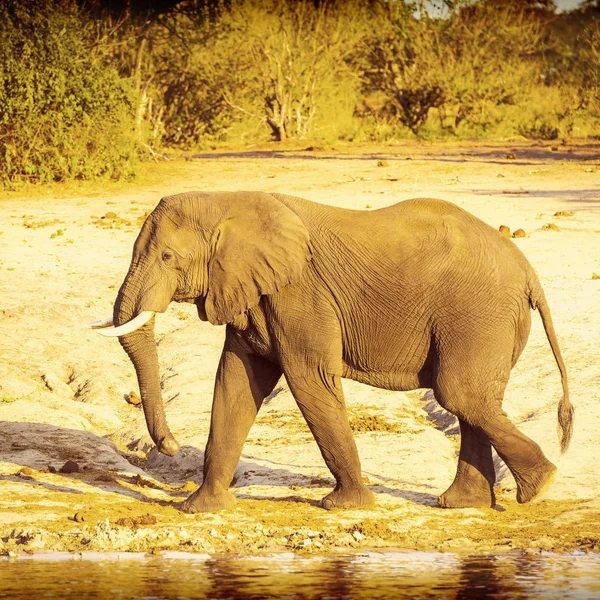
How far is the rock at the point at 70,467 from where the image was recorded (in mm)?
8555

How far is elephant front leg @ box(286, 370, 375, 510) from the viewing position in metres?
7.47

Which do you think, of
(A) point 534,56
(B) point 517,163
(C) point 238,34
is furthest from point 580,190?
(A) point 534,56

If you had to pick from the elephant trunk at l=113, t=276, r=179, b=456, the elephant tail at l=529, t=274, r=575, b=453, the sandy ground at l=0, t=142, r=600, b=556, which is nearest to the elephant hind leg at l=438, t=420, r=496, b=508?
the sandy ground at l=0, t=142, r=600, b=556

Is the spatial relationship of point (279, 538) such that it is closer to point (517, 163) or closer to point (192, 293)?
point (192, 293)

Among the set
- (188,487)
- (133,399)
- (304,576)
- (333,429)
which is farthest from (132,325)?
(133,399)

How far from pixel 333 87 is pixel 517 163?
8109 millimetres

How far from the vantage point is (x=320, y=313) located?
294 inches

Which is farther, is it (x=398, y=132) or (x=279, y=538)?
(x=398, y=132)

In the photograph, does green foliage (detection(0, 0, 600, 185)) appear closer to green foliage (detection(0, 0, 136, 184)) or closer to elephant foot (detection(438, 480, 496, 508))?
green foliage (detection(0, 0, 136, 184))

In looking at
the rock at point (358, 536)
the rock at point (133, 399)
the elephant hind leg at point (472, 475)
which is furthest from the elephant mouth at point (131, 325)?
the rock at point (133, 399)

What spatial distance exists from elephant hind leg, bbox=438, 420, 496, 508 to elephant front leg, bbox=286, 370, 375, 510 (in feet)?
1.64

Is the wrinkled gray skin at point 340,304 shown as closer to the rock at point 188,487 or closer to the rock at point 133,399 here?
the rock at point 188,487

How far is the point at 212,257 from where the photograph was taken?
7.43 metres

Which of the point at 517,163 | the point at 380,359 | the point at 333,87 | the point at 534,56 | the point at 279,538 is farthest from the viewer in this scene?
the point at 534,56
